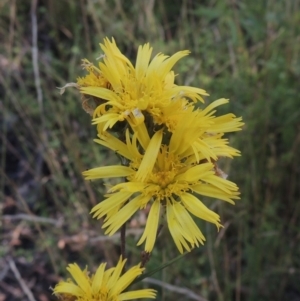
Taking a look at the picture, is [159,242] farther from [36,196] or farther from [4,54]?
[4,54]

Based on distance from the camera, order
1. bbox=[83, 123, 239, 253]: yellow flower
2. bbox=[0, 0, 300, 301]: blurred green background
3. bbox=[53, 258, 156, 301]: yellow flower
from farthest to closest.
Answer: bbox=[0, 0, 300, 301]: blurred green background → bbox=[53, 258, 156, 301]: yellow flower → bbox=[83, 123, 239, 253]: yellow flower

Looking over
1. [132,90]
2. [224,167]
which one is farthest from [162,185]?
[224,167]

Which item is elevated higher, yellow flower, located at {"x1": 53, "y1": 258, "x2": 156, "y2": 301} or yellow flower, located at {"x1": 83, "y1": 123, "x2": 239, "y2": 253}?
yellow flower, located at {"x1": 83, "y1": 123, "x2": 239, "y2": 253}

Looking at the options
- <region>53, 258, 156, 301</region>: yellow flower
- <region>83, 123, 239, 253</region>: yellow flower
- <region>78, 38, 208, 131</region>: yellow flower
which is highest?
<region>78, 38, 208, 131</region>: yellow flower

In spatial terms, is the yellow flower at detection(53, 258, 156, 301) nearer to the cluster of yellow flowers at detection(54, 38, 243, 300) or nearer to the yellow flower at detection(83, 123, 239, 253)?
the cluster of yellow flowers at detection(54, 38, 243, 300)

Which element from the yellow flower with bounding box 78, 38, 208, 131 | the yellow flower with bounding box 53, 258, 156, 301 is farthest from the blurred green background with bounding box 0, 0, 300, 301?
the yellow flower with bounding box 78, 38, 208, 131

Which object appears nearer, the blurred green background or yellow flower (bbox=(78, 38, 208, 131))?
yellow flower (bbox=(78, 38, 208, 131))

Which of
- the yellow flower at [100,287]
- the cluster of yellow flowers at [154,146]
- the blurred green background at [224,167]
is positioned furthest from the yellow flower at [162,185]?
the blurred green background at [224,167]

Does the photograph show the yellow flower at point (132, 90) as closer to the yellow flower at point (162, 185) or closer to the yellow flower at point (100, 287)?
the yellow flower at point (162, 185)
